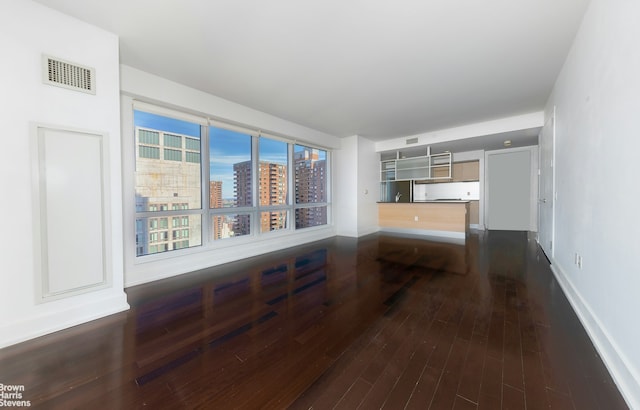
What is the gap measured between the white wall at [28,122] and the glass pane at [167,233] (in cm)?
100

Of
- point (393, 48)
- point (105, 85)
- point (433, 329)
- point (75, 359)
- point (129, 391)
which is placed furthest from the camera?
point (393, 48)

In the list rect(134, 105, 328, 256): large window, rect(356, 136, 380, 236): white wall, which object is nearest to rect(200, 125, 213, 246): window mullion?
rect(134, 105, 328, 256): large window

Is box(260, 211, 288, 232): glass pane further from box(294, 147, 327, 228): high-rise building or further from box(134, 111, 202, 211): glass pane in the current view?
box(134, 111, 202, 211): glass pane

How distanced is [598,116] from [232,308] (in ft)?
11.2

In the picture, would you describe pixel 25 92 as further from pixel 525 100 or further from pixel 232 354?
pixel 525 100

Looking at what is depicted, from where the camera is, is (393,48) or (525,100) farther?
(525,100)

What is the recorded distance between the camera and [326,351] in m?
1.60

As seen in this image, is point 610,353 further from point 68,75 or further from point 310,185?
point 310,185

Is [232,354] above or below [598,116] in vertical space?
below

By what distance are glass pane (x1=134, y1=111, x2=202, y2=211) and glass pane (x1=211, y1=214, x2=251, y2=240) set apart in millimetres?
397

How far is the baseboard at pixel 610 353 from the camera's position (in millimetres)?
1190

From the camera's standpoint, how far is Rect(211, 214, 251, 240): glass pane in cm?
379

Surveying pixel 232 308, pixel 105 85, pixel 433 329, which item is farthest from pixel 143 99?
pixel 433 329

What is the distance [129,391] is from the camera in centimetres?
128
